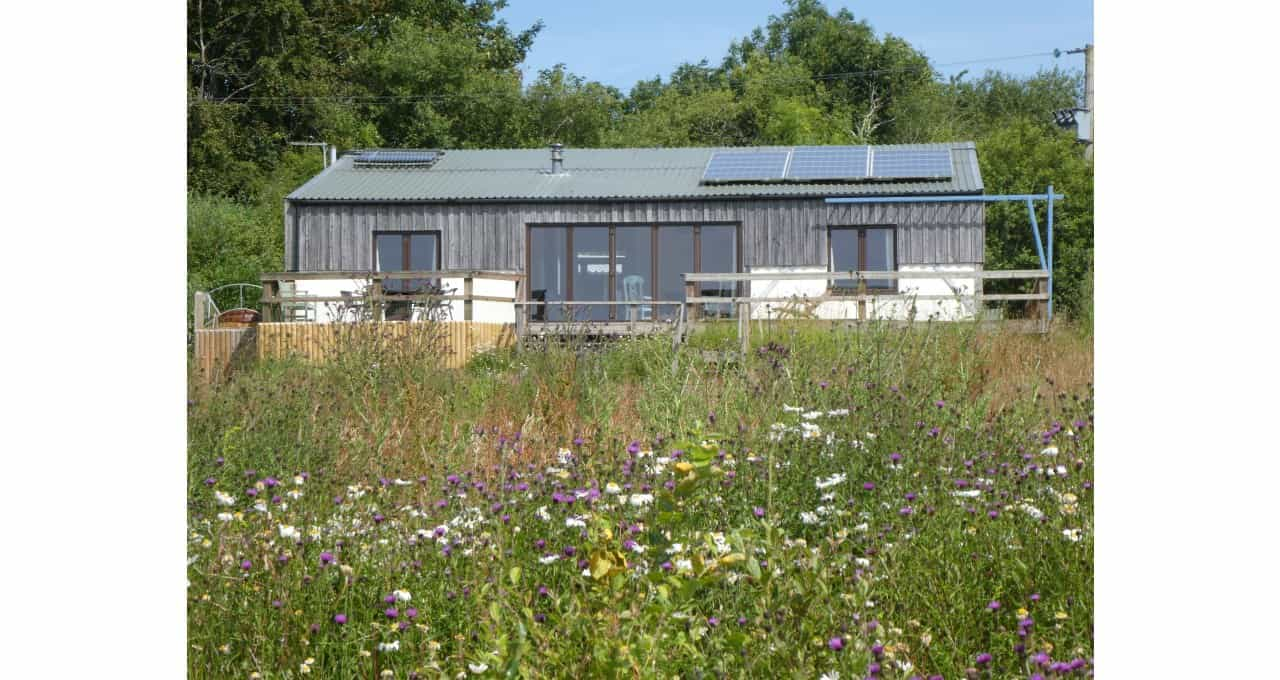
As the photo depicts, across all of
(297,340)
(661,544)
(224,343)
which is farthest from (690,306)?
(661,544)

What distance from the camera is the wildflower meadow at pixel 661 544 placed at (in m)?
2.52

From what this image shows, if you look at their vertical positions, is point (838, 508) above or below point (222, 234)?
below

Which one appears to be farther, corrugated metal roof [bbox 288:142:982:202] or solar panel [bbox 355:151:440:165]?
solar panel [bbox 355:151:440:165]

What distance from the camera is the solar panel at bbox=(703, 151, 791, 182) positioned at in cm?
1805

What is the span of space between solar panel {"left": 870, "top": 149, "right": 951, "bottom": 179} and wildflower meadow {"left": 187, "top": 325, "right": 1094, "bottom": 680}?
1272cm

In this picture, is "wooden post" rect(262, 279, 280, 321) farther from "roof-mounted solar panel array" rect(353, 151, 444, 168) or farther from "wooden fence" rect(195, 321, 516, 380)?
"roof-mounted solar panel array" rect(353, 151, 444, 168)

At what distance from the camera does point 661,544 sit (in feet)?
8.64

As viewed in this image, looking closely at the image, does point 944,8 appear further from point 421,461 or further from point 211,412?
point 211,412

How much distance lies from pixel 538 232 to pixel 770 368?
13513mm

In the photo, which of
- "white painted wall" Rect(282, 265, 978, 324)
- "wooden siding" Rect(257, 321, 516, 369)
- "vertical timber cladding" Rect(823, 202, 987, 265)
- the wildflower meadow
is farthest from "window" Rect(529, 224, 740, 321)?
the wildflower meadow

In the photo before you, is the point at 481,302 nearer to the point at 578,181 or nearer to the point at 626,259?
the point at 626,259

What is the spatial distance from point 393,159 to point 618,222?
419cm
